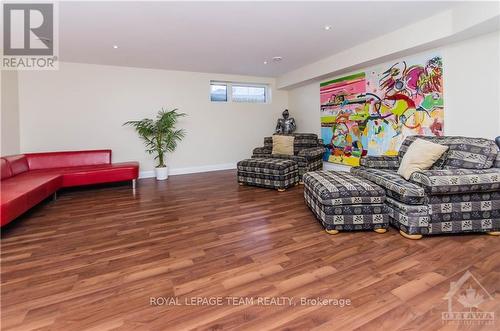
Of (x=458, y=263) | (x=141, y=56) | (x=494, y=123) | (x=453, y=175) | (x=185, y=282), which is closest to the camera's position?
(x=185, y=282)

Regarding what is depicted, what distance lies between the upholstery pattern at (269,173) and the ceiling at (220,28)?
1939mm

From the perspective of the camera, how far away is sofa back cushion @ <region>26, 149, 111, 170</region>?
4262 mm

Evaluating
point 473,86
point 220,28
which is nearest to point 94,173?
point 220,28

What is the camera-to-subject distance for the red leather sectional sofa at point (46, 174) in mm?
2561

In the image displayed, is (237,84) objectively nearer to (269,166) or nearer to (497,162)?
(269,166)

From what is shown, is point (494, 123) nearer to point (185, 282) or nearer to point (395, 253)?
point (395, 253)

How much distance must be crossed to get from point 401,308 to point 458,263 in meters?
0.80

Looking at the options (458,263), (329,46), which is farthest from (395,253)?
(329,46)

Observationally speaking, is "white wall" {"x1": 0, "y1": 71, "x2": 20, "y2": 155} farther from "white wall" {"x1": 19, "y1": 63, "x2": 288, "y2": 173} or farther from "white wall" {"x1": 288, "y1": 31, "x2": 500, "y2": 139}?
"white wall" {"x1": 288, "y1": 31, "x2": 500, "y2": 139}

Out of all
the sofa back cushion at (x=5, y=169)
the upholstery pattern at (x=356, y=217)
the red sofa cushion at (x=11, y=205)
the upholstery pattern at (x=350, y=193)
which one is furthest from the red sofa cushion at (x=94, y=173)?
the upholstery pattern at (x=356, y=217)

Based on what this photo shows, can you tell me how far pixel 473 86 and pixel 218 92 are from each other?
4.89 metres

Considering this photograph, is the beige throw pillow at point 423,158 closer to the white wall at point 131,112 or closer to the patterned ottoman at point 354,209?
the patterned ottoman at point 354,209

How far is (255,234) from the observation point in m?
2.43

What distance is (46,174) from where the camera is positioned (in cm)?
372
